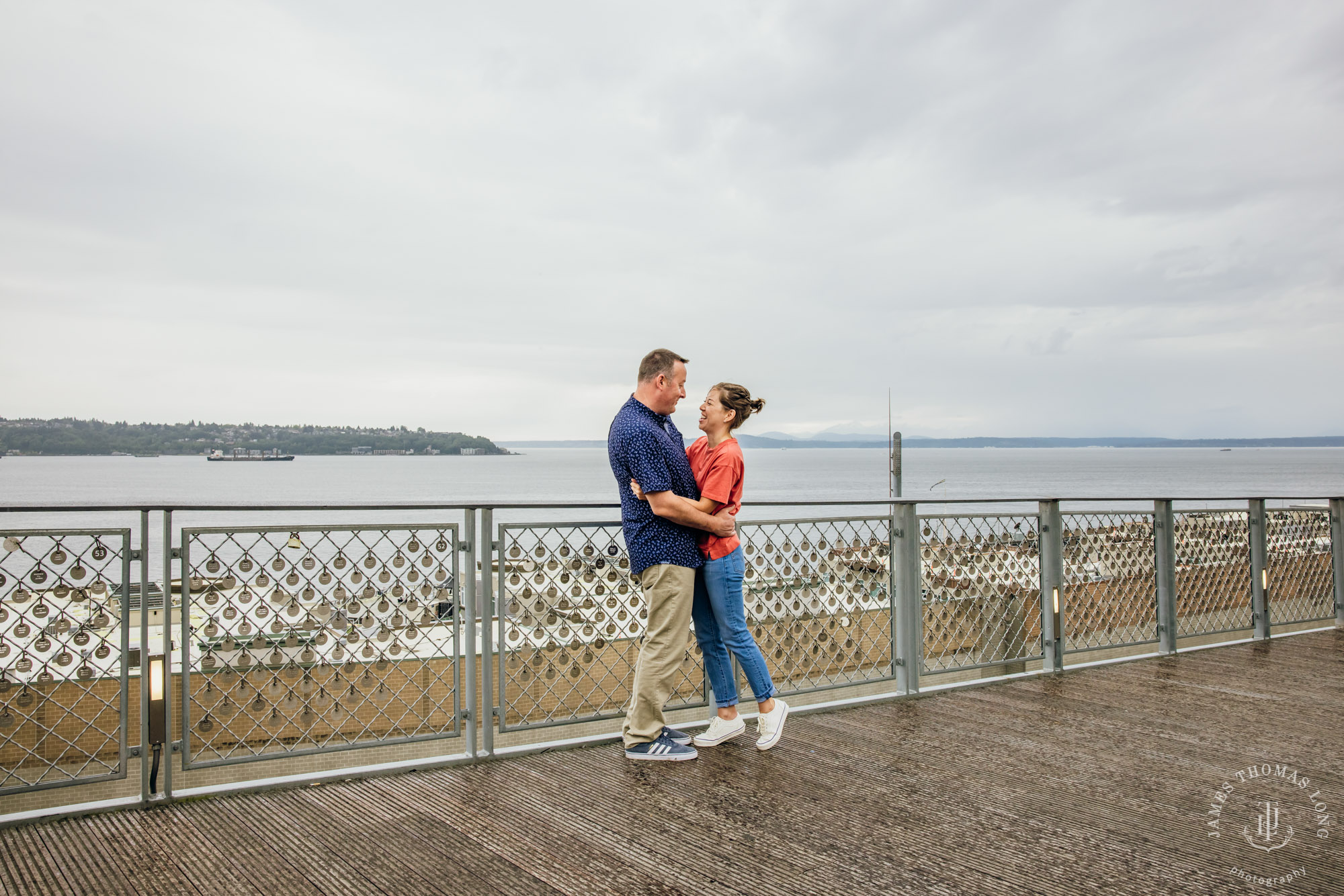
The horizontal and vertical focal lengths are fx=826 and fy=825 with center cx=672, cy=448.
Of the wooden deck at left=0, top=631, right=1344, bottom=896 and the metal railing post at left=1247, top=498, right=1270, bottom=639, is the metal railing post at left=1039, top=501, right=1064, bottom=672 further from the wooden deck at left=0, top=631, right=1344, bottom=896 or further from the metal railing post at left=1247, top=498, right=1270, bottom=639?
the metal railing post at left=1247, top=498, right=1270, bottom=639

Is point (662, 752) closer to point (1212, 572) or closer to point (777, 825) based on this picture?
point (777, 825)

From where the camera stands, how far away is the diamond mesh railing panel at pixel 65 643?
245 centimetres

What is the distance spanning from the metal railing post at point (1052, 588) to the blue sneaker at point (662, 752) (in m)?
2.46

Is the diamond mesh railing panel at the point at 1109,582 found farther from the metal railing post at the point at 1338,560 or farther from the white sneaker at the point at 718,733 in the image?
the white sneaker at the point at 718,733

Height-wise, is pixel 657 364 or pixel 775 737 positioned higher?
pixel 657 364

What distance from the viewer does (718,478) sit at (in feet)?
9.84

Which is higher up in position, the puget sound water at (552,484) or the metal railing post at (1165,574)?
the metal railing post at (1165,574)

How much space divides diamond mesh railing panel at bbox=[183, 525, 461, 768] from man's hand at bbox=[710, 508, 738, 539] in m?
0.98

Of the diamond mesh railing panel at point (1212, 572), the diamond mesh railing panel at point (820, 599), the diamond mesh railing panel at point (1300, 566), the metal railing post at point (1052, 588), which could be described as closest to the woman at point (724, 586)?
the diamond mesh railing panel at point (820, 599)

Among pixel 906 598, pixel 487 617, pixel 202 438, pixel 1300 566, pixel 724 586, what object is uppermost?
pixel 202 438

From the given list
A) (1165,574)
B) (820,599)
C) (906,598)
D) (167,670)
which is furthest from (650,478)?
(1165,574)

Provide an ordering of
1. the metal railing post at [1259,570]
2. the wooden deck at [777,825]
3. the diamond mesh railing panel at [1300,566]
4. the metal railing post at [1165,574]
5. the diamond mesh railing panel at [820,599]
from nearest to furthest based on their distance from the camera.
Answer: the wooden deck at [777,825], the diamond mesh railing panel at [820,599], the metal railing post at [1165,574], the metal railing post at [1259,570], the diamond mesh railing panel at [1300,566]

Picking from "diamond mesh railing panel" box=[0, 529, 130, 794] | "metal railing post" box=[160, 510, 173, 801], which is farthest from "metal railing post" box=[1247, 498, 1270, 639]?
"diamond mesh railing panel" box=[0, 529, 130, 794]

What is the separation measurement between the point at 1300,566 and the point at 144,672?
6993mm
